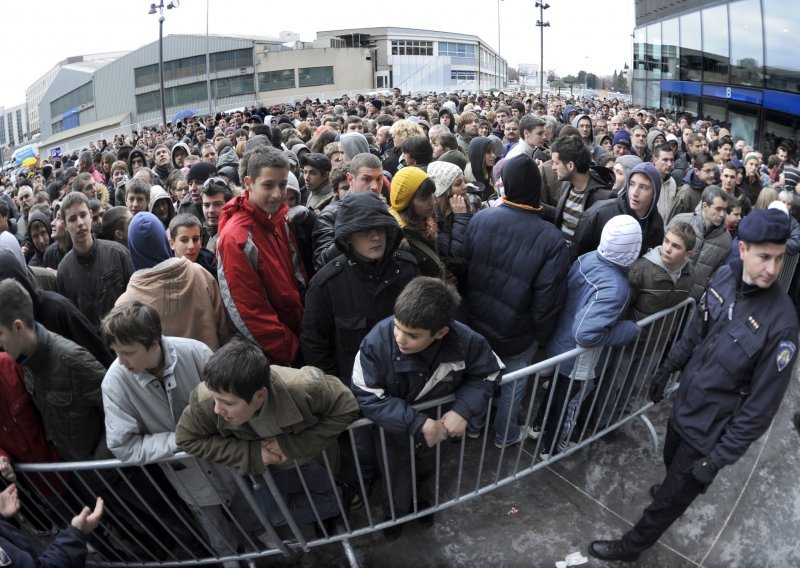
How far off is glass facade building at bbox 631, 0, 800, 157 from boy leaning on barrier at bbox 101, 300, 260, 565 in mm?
17650

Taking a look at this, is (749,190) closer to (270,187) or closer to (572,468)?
(572,468)

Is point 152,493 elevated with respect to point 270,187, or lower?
lower

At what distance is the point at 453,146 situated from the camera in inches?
256

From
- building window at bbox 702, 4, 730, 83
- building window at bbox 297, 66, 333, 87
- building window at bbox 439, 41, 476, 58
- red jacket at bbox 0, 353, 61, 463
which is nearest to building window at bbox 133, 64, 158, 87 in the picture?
building window at bbox 297, 66, 333, 87

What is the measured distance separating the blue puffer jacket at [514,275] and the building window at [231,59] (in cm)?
7184

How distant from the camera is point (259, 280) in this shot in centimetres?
344

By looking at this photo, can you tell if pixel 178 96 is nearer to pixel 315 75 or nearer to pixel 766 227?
pixel 315 75

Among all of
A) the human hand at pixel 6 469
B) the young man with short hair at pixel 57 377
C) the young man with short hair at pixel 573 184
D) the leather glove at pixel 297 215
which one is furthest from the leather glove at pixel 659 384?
the human hand at pixel 6 469

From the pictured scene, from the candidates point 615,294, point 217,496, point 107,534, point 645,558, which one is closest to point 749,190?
point 615,294

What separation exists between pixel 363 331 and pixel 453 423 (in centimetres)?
83

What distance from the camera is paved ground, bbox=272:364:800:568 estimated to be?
3303 millimetres

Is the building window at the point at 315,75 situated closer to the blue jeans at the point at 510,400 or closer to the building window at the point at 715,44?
the building window at the point at 715,44

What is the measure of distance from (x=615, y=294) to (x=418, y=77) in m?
61.0

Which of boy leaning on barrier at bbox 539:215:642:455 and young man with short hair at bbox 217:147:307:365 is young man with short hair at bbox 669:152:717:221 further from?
young man with short hair at bbox 217:147:307:365
